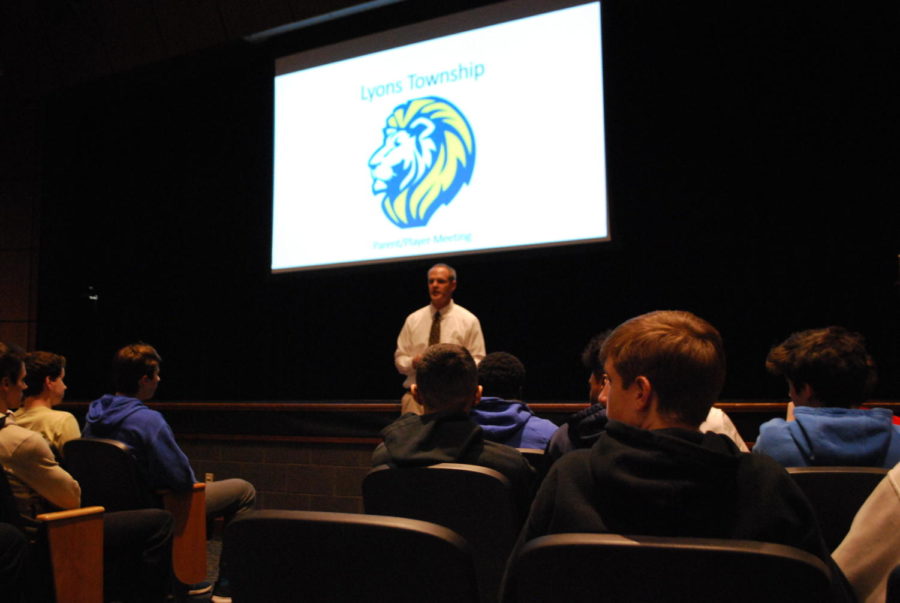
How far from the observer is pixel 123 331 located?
6.34 m

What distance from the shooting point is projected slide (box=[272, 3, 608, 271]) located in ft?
13.7

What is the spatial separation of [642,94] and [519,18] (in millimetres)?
889

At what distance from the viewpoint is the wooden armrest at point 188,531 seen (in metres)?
2.58

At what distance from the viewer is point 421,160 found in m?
4.61

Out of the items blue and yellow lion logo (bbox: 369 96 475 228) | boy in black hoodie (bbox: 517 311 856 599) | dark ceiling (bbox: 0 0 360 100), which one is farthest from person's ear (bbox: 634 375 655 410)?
dark ceiling (bbox: 0 0 360 100)

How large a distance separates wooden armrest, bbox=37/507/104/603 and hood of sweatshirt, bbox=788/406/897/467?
1.98 meters

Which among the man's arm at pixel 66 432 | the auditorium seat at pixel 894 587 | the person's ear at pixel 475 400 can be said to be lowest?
the man's arm at pixel 66 432

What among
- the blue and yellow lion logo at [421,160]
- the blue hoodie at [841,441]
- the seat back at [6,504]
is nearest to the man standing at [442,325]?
the blue and yellow lion logo at [421,160]

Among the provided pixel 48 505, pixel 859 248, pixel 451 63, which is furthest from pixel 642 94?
pixel 48 505

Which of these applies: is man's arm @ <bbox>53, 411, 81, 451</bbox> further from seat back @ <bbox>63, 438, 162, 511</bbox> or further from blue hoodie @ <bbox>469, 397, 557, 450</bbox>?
blue hoodie @ <bbox>469, 397, 557, 450</bbox>

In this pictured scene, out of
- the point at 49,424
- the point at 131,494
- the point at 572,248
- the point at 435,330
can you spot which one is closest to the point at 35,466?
the point at 131,494

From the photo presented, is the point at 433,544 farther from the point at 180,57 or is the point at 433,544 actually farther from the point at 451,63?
the point at 180,57

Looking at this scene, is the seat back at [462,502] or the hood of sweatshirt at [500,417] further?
the hood of sweatshirt at [500,417]

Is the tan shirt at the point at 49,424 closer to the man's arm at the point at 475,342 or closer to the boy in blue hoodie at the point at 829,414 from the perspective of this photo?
the man's arm at the point at 475,342
